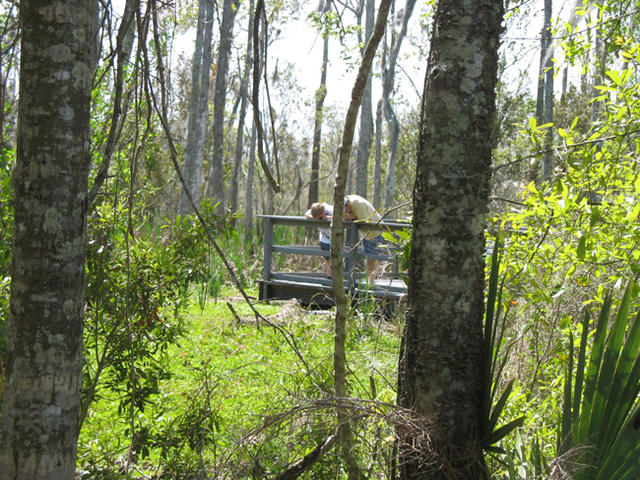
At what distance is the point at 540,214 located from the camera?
252 centimetres

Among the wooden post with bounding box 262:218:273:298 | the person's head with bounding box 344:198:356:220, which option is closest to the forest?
the person's head with bounding box 344:198:356:220

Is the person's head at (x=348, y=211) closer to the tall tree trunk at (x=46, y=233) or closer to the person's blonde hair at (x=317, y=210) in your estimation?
the person's blonde hair at (x=317, y=210)

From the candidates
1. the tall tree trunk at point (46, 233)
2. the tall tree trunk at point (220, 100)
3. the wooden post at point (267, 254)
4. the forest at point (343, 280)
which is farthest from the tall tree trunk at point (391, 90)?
the tall tree trunk at point (46, 233)

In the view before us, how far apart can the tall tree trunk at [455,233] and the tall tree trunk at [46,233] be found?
1063 millimetres

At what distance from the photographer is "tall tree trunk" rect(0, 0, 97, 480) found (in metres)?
1.39

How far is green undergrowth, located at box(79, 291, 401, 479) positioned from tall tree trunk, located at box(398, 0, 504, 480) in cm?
23

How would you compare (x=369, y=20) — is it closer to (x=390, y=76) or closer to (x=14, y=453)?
(x=390, y=76)

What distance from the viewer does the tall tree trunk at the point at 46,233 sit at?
4.57ft

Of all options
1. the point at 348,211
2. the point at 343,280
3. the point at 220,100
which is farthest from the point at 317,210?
the point at 220,100

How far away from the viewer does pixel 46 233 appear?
4.58 ft

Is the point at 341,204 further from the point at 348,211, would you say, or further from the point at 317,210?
the point at 317,210

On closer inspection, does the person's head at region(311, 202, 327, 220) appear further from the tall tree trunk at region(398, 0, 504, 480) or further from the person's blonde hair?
the tall tree trunk at region(398, 0, 504, 480)

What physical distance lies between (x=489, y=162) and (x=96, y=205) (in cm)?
189

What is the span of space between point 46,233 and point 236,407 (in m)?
2.90
